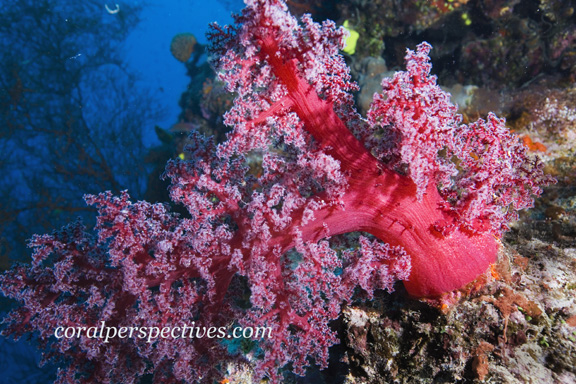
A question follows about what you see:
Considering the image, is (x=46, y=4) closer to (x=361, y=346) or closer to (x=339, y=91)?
(x=339, y=91)

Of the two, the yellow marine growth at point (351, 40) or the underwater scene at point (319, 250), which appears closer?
the underwater scene at point (319, 250)

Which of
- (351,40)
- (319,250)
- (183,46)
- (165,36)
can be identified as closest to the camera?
(319,250)

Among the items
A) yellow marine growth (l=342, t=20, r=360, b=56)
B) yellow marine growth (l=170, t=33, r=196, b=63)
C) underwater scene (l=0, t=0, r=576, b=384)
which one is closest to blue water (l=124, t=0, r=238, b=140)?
yellow marine growth (l=170, t=33, r=196, b=63)

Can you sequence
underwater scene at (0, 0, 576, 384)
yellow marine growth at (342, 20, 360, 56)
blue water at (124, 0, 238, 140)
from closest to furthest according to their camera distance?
underwater scene at (0, 0, 576, 384) < yellow marine growth at (342, 20, 360, 56) < blue water at (124, 0, 238, 140)

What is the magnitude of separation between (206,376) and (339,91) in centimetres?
310

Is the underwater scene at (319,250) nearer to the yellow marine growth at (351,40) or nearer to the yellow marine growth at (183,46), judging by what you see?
the yellow marine growth at (351,40)

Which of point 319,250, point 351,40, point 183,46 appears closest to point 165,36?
point 183,46

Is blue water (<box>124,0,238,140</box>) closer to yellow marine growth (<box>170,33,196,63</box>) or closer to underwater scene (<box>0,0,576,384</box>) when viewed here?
yellow marine growth (<box>170,33,196,63</box>)

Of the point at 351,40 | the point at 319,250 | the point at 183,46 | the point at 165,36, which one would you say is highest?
the point at 165,36

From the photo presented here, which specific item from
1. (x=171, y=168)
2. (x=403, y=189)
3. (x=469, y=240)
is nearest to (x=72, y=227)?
(x=171, y=168)

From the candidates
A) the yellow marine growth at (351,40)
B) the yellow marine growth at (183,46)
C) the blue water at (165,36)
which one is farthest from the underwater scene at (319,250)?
the blue water at (165,36)

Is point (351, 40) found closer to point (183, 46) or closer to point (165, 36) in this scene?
point (183, 46)

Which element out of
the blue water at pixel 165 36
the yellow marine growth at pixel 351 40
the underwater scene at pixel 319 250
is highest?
the blue water at pixel 165 36

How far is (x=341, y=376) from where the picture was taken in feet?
9.58
